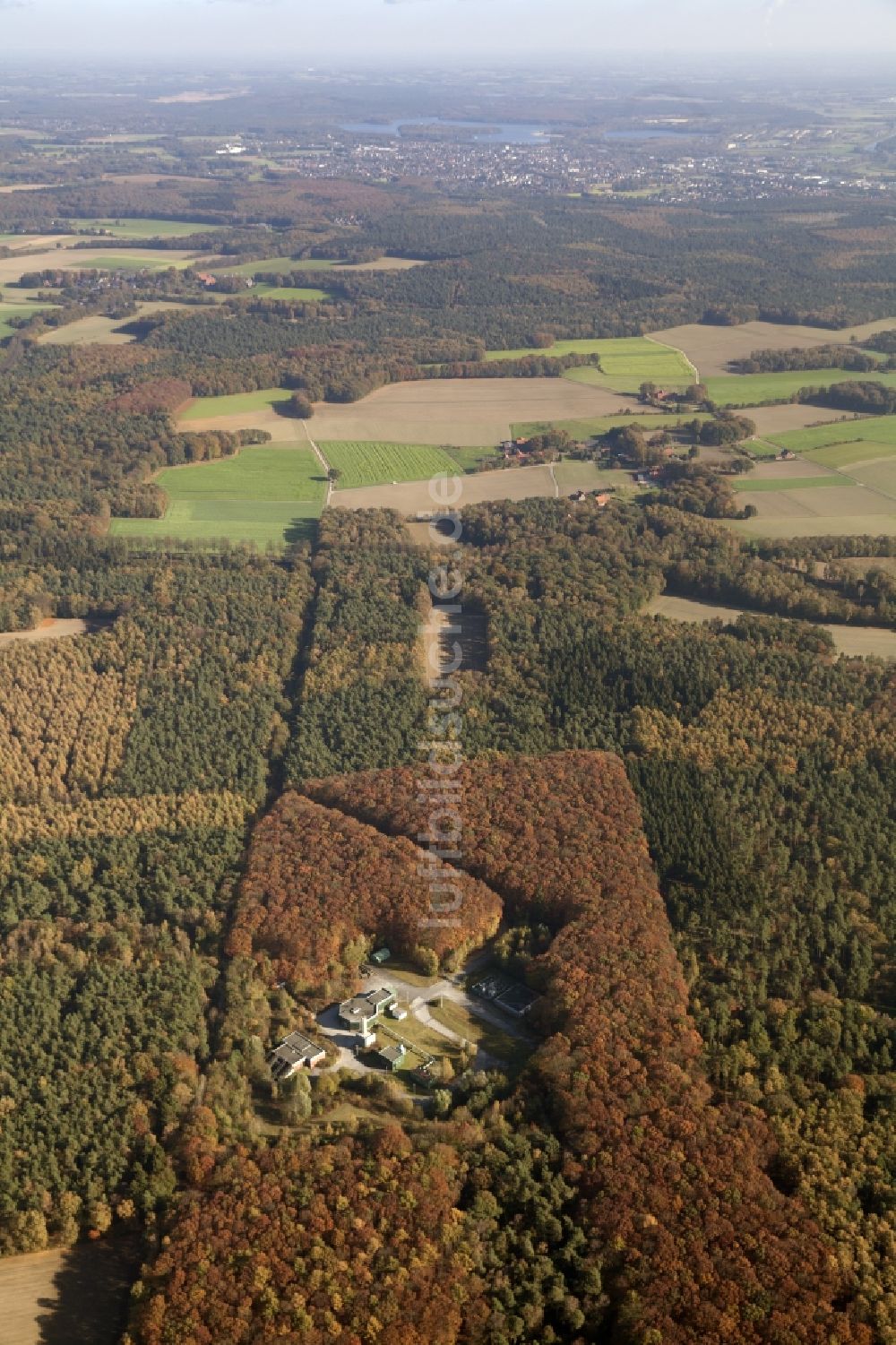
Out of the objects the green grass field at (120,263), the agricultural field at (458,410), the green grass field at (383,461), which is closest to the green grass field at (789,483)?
the agricultural field at (458,410)

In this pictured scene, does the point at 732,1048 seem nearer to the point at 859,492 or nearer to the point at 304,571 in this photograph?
the point at 304,571

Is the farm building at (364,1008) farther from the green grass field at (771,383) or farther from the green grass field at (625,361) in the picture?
the green grass field at (625,361)

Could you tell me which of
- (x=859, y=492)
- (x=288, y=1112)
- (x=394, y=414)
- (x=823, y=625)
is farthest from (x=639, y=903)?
(x=394, y=414)

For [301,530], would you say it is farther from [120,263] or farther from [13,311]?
[120,263]

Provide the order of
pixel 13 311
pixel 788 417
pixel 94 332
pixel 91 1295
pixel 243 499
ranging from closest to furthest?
pixel 91 1295
pixel 243 499
pixel 788 417
pixel 94 332
pixel 13 311

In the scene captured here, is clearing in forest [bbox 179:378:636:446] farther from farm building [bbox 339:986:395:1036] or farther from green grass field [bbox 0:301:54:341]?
farm building [bbox 339:986:395:1036]

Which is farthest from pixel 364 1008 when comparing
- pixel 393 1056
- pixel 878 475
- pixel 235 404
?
pixel 235 404
